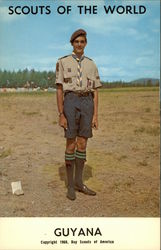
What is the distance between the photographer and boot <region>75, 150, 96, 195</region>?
444 centimetres

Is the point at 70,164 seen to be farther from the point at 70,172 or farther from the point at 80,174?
the point at 80,174

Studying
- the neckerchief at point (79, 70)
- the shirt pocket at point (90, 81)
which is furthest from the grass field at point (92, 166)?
the neckerchief at point (79, 70)

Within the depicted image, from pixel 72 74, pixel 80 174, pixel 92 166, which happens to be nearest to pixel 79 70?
pixel 72 74

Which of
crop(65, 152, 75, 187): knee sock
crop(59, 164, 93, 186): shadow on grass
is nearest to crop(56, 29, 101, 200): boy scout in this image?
crop(65, 152, 75, 187): knee sock

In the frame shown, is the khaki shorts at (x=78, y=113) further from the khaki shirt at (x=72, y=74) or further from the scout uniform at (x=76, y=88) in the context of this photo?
the khaki shirt at (x=72, y=74)

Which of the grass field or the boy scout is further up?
the boy scout

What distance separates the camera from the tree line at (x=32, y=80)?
4.41m

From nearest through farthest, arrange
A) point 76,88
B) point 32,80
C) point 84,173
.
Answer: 1. point 76,88
2. point 32,80
3. point 84,173

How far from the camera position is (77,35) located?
12.9 ft

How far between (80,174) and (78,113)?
90cm

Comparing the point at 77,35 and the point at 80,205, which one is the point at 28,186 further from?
the point at 77,35

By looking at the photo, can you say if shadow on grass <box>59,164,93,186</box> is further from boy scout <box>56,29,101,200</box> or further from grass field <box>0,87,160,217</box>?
boy scout <box>56,29,101,200</box>

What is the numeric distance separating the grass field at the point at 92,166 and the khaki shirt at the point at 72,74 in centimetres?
83

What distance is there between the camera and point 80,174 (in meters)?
4.56
